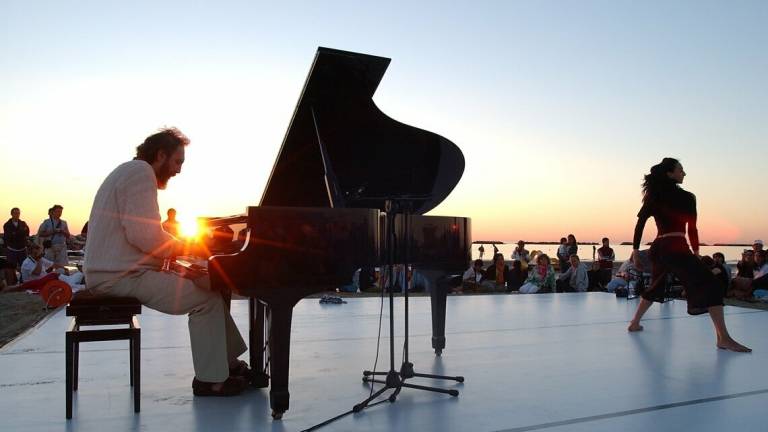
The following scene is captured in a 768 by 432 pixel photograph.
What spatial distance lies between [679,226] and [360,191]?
2.38 metres

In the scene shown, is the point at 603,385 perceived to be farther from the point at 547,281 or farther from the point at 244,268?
the point at 547,281

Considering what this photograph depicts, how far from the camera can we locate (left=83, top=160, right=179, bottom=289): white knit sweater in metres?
2.88

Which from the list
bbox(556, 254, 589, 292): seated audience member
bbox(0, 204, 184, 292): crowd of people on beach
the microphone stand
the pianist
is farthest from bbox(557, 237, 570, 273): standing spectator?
the pianist

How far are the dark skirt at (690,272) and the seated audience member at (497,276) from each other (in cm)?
673

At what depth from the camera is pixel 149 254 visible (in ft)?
9.69

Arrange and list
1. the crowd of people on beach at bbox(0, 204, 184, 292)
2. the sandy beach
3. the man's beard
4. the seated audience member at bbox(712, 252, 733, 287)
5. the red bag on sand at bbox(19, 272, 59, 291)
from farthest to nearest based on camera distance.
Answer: the seated audience member at bbox(712, 252, 733, 287) < the crowd of people on beach at bbox(0, 204, 184, 292) < the red bag on sand at bbox(19, 272, 59, 291) < the sandy beach < the man's beard

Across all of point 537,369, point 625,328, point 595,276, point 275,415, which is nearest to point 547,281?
point 595,276

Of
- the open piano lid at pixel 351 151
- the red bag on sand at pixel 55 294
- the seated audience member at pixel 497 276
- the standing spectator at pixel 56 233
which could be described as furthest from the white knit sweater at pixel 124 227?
the seated audience member at pixel 497 276

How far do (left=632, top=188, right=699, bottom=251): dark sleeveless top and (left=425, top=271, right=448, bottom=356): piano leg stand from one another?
171 centimetres

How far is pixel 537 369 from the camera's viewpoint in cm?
397

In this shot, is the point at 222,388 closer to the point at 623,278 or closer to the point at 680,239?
the point at 680,239

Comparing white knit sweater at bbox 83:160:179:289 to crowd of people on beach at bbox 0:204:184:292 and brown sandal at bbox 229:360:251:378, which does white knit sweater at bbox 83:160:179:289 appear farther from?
crowd of people on beach at bbox 0:204:184:292

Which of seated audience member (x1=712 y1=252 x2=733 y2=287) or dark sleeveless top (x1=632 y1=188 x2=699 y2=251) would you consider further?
seated audience member (x1=712 y1=252 x2=733 y2=287)

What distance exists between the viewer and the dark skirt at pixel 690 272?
446 centimetres
